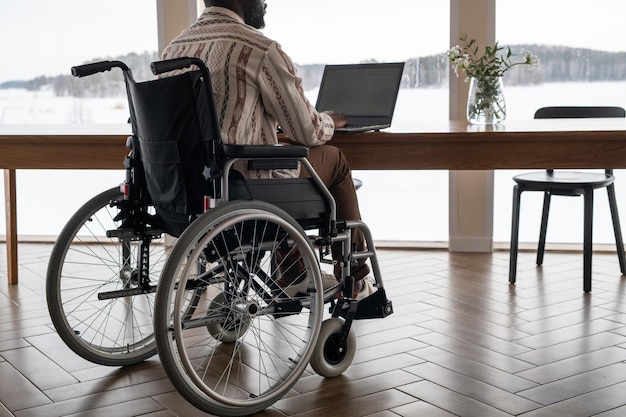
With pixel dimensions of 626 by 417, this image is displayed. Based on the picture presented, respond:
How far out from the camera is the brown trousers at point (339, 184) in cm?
260

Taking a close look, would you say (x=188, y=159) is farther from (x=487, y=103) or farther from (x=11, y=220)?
(x=11, y=220)

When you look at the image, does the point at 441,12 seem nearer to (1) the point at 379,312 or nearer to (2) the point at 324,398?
(1) the point at 379,312

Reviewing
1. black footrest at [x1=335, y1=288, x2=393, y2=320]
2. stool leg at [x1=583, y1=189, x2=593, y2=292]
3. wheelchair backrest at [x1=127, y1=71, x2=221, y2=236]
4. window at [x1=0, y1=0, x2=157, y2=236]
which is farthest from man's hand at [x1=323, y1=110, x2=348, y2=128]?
window at [x1=0, y1=0, x2=157, y2=236]

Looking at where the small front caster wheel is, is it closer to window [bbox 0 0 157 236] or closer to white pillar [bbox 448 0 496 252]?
white pillar [bbox 448 0 496 252]

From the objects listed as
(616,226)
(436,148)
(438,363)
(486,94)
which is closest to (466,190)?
(616,226)

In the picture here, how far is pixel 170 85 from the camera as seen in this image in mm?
2189

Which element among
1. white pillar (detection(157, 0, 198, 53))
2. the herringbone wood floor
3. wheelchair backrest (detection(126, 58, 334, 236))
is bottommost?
the herringbone wood floor

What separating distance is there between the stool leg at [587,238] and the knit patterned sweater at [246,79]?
1509mm

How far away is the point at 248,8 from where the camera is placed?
245cm

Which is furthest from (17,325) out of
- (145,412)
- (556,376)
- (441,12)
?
(441,12)

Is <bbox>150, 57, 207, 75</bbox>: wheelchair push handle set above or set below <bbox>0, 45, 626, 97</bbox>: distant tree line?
below

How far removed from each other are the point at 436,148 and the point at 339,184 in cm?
37

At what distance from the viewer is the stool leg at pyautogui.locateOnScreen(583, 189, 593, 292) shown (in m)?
3.45

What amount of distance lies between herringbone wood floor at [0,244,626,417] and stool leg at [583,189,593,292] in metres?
0.07
